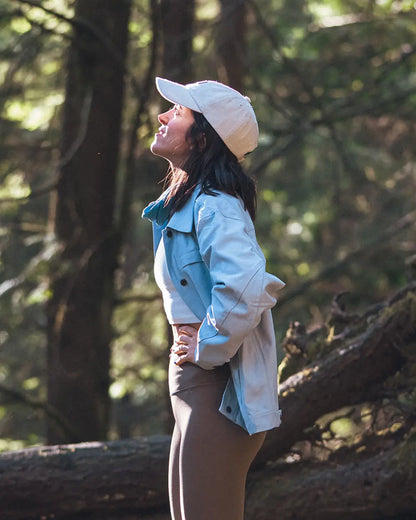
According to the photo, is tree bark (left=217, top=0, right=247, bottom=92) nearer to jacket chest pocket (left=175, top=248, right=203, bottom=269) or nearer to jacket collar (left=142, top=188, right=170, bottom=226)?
jacket collar (left=142, top=188, right=170, bottom=226)

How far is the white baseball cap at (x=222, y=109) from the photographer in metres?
2.82

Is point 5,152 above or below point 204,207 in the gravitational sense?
below

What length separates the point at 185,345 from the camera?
264 cm

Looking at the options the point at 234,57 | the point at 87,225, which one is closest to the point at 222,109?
the point at 87,225

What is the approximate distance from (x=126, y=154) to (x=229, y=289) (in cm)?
571

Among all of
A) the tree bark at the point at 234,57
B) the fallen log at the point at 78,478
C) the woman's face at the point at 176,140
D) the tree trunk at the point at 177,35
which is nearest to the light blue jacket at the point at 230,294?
the woman's face at the point at 176,140

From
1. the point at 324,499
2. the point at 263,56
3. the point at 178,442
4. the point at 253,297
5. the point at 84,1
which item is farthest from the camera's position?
the point at 263,56

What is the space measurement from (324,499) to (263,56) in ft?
26.4

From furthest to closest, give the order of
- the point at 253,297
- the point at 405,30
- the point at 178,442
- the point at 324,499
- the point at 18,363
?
the point at 18,363 → the point at 405,30 → the point at 324,499 → the point at 178,442 → the point at 253,297

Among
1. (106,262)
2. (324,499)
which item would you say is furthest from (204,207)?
(106,262)

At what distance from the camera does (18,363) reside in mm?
12031

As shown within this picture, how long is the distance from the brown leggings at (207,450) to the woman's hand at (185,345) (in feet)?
0.13

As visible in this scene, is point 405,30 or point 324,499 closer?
point 324,499

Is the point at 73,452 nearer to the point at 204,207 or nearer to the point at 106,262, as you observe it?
the point at 204,207
